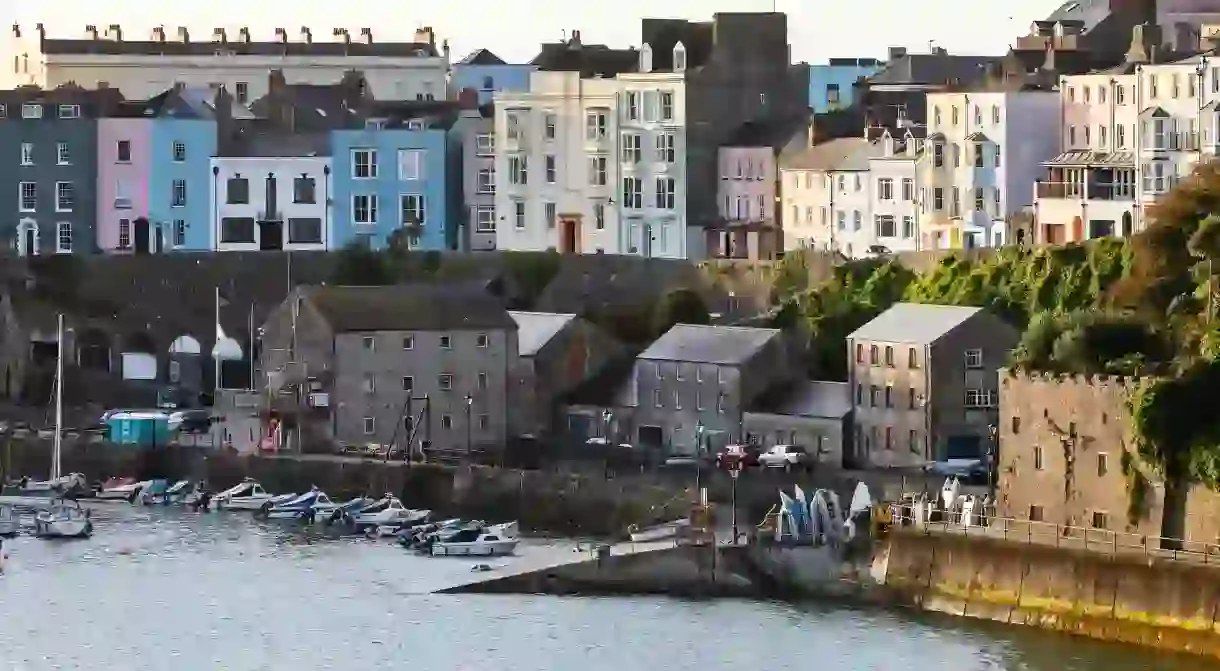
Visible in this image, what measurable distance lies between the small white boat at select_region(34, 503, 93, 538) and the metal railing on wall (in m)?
14.6

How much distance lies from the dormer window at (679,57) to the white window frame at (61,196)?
12.8 meters

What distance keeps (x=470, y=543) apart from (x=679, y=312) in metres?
12.5

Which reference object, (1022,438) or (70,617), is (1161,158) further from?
(70,617)

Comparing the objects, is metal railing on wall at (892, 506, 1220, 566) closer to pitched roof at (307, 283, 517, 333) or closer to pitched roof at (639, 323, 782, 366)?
pitched roof at (639, 323, 782, 366)

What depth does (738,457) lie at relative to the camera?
209 ft

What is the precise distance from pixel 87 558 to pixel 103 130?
896 inches

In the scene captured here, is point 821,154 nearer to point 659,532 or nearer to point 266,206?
point 266,206

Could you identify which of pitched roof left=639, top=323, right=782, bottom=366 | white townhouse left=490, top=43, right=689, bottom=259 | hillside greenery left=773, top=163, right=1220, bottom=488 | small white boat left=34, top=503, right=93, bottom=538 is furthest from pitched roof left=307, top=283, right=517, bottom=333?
white townhouse left=490, top=43, right=689, bottom=259

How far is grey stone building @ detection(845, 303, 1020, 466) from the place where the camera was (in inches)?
2478

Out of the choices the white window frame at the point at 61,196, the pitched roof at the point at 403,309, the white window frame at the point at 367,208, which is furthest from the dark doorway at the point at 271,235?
the pitched roof at the point at 403,309

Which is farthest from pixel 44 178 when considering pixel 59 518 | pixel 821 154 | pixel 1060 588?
pixel 1060 588

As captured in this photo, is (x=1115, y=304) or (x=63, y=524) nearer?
(x=1115, y=304)

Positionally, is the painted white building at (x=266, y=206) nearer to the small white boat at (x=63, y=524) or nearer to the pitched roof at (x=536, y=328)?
the pitched roof at (x=536, y=328)

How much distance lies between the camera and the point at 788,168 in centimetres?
7831
